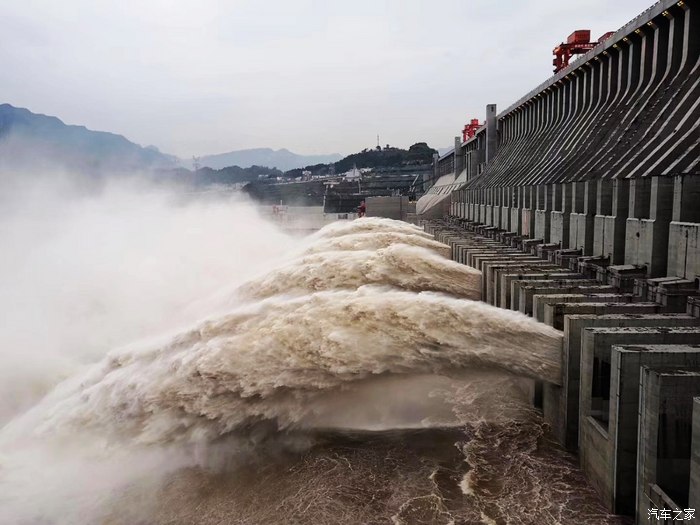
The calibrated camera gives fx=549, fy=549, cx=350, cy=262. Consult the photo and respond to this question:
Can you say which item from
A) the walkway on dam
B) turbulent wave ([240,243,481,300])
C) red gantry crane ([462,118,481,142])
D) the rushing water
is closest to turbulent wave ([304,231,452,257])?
turbulent wave ([240,243,481,300])

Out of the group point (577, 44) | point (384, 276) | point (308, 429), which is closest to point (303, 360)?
point (308, 429)

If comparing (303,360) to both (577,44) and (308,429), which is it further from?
(577,44)

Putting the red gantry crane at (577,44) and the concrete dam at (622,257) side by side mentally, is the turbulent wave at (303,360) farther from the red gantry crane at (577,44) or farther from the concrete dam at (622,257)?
the red gantry crane at (577,44)

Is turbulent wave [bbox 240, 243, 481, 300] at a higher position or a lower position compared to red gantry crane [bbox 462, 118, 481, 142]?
lower

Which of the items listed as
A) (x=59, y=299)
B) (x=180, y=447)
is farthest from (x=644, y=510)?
(x=59, y=299)

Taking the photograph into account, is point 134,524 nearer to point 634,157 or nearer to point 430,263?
point 430,263

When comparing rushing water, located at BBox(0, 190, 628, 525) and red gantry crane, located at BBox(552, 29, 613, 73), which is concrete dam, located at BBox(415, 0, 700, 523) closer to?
rushing water, located at BBox(0, 190, 628, 525)
